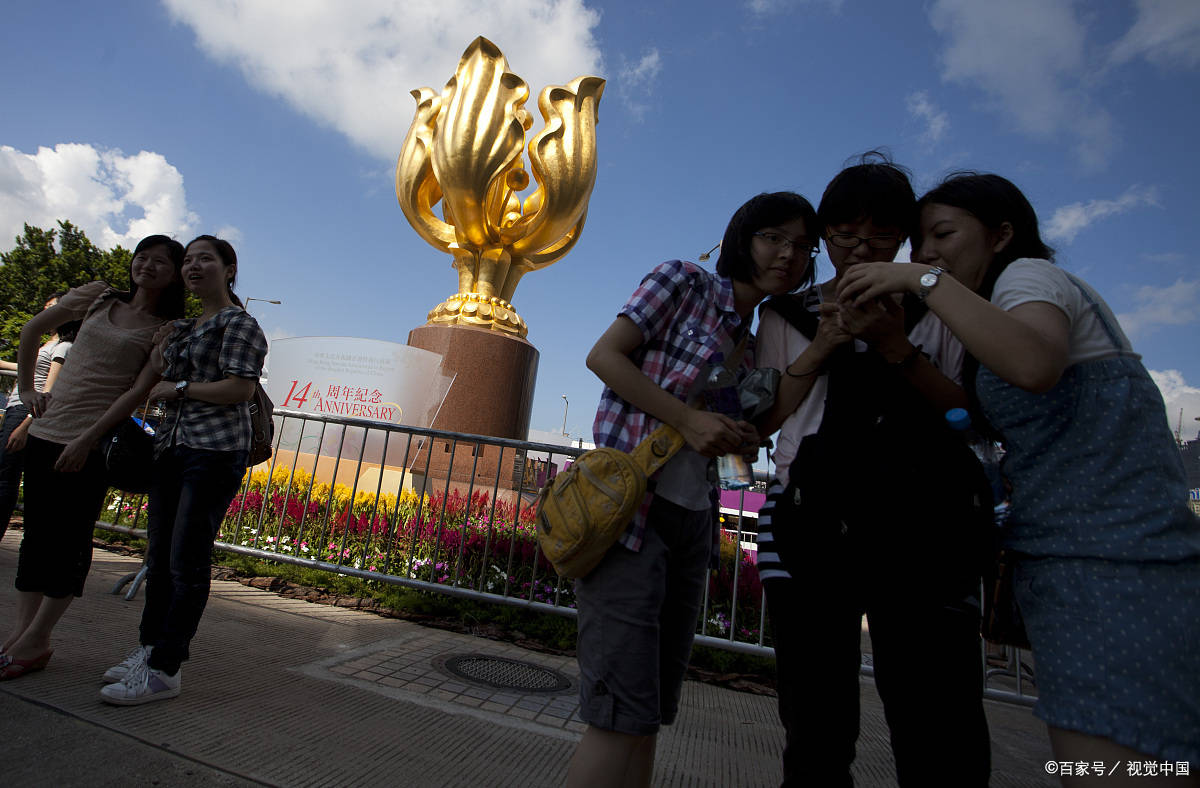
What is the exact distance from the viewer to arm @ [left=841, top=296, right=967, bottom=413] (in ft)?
4.47

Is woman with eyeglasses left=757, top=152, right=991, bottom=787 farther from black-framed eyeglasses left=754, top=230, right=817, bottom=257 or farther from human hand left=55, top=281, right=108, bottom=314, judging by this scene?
human hand left=55, top=281, right=108, bottom=314

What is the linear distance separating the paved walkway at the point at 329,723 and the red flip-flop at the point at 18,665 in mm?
33

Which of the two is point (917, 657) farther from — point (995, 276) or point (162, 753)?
point (162, 753)

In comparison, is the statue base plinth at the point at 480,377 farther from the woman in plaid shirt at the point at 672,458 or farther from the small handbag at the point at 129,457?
the woman in plaid shirt at the point at 672,458

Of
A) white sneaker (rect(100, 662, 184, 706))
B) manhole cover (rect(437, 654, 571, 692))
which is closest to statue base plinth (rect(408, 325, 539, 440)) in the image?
manhole cover (rect(437, 654, 571, 692))

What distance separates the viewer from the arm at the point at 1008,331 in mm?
1119

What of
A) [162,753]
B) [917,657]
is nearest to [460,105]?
[162,753]

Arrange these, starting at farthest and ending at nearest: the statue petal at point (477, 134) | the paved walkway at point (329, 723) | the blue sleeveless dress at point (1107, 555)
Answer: the statue petal at point (477, 134) < the paved walkway at point (329, 723) < the blue sleeveless dress at point (1107, 555)

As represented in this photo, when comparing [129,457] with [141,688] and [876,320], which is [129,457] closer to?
[141,688]

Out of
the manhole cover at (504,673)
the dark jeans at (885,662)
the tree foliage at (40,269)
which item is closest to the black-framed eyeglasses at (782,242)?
the dark jeans at (885,662)

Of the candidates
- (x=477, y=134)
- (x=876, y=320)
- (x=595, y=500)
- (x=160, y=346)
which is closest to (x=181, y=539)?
(x=160, y=346)

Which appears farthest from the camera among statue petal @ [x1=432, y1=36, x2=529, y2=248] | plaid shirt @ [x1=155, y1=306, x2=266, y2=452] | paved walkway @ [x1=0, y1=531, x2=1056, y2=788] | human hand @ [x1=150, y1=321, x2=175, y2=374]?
statue petal @ [x1=432, y1=36, x2=529, y2=248]

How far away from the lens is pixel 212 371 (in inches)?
→ 97.0

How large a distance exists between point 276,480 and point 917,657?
251 inches
